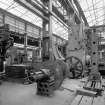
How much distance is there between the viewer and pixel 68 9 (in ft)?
36.0

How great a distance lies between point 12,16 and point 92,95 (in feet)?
37.9

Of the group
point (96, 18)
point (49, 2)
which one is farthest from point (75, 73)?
point (96, 18)

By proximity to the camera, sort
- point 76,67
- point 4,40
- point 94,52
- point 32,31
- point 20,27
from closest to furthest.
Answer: point 4,40
point 94,52
point 76,67
point 20,27
point 32,31

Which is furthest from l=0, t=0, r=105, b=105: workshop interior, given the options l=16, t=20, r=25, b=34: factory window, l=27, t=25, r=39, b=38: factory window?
l=27, t=25, r=39, b=38: factory window

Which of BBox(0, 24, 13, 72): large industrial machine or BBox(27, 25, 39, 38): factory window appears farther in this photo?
BBox(27, 25, 39, 38): factory window

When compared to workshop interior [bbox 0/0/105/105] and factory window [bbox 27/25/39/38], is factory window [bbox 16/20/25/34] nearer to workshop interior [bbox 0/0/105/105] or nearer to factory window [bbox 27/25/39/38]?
workshop interior [bbox 0/0/105/105]

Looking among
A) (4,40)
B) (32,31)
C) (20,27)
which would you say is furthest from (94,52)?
(32,31)

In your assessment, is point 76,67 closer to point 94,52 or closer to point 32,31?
point 94,52

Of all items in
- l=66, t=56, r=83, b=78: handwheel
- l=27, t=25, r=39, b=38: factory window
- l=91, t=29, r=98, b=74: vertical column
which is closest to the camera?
l=91, t=29, r=98, b=74: vertical column

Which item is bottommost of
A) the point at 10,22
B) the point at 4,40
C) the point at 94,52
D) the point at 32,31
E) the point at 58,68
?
the point at 58,68

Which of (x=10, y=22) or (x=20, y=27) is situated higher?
(x=10, y=22)

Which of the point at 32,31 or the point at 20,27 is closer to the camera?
the point at 20,27

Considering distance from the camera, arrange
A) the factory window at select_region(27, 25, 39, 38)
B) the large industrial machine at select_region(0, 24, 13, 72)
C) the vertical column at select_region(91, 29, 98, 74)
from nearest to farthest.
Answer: the large industrial machine at select_region(0, 24, 13, 72), the vertical column at select_region(91, 29, 98, 74), the factory window at select_region(27, 25, 39, 38)

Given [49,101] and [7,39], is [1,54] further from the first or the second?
[49,101]
